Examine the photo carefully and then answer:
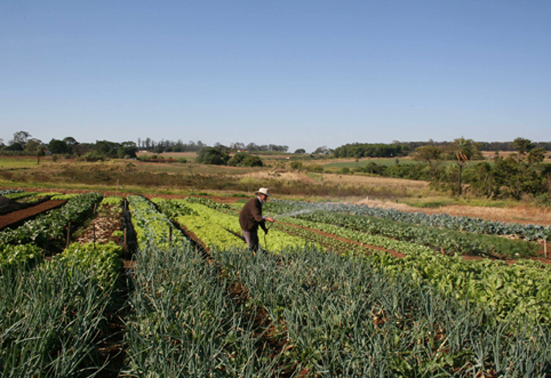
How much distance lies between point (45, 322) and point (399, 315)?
3.73m

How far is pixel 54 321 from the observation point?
3.09 m

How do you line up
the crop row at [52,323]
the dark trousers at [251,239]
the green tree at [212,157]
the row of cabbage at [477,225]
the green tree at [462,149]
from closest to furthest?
1. the crop row at [52,323]
2. the dark trousers at [251,239]
3. the row of cabbage at [477,225]
4. the green tree at [462,149]
5. the green tree at [212,157]

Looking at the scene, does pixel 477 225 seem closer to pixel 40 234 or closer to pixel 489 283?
pixel 489 283

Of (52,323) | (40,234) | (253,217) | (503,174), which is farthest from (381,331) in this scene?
(503,174)

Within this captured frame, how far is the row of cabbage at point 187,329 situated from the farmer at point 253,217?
87.6 inches

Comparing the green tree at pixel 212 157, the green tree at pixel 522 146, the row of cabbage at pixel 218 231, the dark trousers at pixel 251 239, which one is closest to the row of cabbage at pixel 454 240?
the row of cabbage at pixel 218 231

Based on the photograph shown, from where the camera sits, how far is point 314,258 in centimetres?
587

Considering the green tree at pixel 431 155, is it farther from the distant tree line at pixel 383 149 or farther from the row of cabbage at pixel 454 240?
the distant tree line at pixel 383 149

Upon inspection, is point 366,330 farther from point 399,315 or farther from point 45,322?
point 45,322

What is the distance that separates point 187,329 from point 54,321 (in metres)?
1.21

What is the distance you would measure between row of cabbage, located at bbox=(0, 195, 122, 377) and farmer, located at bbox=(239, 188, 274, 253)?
3.11m

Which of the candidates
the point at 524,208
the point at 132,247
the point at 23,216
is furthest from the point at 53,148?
the point at 524,208

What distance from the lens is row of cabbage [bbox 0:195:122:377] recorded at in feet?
8.64

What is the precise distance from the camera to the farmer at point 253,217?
7.83 metres
